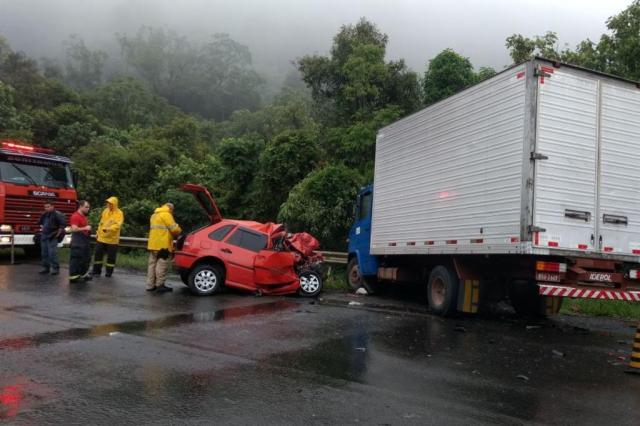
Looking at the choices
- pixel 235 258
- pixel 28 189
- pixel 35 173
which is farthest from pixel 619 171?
pixel 35 173

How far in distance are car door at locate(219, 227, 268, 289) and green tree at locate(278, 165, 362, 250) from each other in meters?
6.76

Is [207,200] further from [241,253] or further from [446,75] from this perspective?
[446,75]

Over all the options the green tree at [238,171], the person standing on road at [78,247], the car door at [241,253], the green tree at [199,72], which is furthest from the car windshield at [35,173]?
the green tree at [199,72]

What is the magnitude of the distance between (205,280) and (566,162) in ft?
21.7

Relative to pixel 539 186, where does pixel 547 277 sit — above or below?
below

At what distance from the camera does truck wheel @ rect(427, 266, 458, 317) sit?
9.79m

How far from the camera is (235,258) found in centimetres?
1111

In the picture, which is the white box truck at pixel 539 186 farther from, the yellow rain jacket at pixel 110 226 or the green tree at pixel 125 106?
the green tree at pixel 125 106

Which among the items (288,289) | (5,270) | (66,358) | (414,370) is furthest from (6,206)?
(414,370)

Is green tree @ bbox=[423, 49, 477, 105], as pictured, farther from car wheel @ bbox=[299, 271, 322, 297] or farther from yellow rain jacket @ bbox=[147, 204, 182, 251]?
yellow rain jacket @ bbox=[147, 204, 182, 251]

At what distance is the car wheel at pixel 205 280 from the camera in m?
10.9

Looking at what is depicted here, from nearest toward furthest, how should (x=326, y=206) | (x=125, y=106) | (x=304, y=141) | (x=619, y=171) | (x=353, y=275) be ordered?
(x=619, y=171) → (x=353, y=275) → (x=326, y=206) → (x=304, y=141) → (x=125, y=106)

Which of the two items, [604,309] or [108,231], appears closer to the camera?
[604,309]

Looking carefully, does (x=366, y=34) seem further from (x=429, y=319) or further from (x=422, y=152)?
(x=429, y=319)
